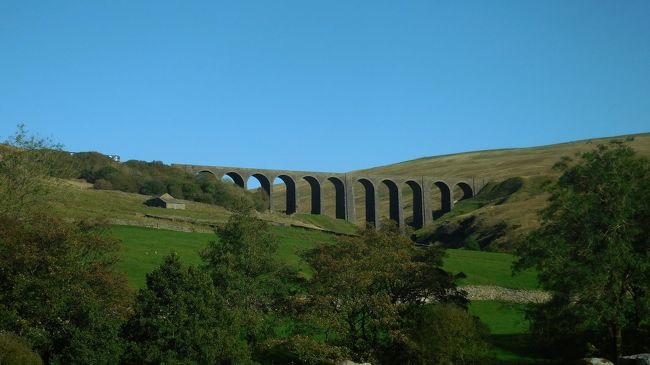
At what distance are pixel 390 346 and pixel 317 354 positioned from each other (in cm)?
272

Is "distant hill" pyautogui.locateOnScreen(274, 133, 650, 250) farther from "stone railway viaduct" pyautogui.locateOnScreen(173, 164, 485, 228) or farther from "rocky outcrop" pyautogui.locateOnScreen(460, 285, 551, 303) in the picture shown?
"rocky outcrop" pyautogui.locateOnScreen(460, 285, 551, 303)

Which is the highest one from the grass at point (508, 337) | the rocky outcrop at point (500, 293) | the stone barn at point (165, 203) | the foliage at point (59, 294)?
the stone barn at point (165, 203)

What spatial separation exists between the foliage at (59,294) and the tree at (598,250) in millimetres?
15290

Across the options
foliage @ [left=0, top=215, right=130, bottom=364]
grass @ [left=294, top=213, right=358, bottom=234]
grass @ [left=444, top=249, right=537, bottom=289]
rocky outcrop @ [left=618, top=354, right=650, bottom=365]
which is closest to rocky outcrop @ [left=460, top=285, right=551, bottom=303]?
grass @ [left=444, top=249, right=537, bottom=289]

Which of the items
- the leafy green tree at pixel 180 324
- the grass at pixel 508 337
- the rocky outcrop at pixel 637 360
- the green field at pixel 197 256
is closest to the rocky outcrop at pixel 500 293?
the green field at pixel 197 256

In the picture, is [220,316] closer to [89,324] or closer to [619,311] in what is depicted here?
[89,324]

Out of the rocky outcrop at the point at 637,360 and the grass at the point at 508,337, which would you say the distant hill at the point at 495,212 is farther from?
the rocky outcrop at the point at 637,360

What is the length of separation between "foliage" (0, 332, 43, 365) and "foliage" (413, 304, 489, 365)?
1222 centimetres

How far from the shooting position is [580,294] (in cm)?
2658

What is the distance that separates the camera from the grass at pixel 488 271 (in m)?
50.6

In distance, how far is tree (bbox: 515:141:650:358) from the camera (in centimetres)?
2616

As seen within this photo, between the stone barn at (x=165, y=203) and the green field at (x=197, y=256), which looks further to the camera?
the stone barn at (x=165, y=203)

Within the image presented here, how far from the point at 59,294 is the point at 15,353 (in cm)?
390

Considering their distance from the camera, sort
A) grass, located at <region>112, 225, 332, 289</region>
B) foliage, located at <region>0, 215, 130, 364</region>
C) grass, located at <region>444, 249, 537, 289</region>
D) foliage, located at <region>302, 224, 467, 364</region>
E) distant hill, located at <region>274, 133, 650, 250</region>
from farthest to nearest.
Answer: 1. distant hill, located at <region>274, 133, 650, 250</region>
2. grass, located at <region>444, 249, 537, 289</region>
3. grass, located at <region>112, 225, 332, 289</region>
4. foliage, located at <region>302, 224, 467, 364</region>
5. foliage, located at <region>0, 215, 130, 364</region>
